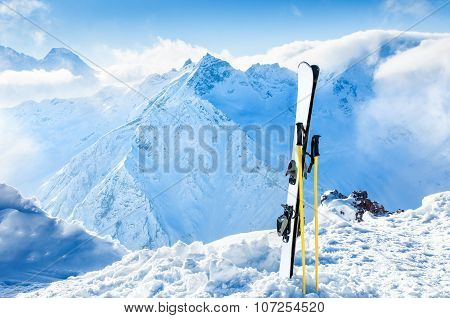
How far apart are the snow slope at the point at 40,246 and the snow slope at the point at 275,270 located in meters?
2.11

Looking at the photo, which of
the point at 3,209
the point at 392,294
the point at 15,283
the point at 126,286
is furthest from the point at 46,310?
the point at 3,209

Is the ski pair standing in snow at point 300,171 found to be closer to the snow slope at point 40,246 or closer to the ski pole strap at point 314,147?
the ski pole strap at point 314,147

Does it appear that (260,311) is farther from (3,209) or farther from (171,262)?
(3,209)

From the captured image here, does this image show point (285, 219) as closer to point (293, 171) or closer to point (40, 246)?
point (293, 171)

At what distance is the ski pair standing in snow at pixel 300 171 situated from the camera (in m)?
7.45

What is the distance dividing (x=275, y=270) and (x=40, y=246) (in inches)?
343

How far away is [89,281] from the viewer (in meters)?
9.95

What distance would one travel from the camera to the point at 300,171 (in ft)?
24.4

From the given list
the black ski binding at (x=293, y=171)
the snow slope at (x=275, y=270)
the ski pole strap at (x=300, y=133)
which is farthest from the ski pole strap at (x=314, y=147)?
the snow slope at (x=275, y=270)

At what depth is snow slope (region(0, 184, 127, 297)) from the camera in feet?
41.5

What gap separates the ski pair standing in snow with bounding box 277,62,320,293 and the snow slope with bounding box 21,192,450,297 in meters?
0.73

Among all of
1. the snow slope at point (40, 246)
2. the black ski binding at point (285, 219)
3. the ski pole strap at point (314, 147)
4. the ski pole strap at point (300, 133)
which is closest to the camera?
the ski pole strap at point (314, 147)

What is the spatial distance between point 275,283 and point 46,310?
4.02 metres

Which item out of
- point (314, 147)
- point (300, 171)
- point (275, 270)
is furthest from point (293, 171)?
point (275, 270)
